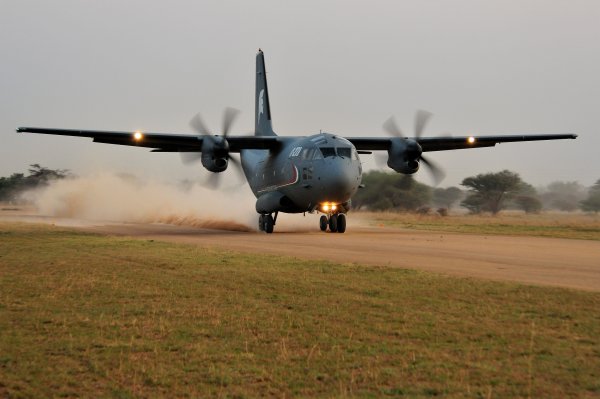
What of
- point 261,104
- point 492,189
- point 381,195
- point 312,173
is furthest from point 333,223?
point 492,189

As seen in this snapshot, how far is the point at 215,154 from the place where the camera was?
1203 inches

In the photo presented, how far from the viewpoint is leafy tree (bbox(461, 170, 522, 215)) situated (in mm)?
90438

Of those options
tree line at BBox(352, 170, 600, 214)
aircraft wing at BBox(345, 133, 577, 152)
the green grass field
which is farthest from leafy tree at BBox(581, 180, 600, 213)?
the green grass field

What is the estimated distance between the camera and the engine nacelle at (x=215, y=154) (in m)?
30.5

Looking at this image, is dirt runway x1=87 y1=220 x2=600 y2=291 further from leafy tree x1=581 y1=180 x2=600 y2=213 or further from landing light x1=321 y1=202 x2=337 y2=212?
leafy tree x1=581 y1=180 x2=600 y2=213

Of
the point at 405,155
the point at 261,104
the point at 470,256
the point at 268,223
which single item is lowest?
the point at 470,256

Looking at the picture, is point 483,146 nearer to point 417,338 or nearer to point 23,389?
point 417,338

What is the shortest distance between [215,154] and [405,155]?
9750 mm

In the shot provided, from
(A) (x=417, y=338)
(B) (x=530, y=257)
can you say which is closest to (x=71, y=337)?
(A) (x=417, y=338)

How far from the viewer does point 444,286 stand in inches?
482

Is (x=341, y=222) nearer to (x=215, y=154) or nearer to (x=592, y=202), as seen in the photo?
(x=215, y=154)

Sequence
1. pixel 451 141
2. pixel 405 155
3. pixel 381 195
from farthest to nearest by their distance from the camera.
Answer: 1. pixel 381 195
2. pixel 451 141
3. pixel 405 155

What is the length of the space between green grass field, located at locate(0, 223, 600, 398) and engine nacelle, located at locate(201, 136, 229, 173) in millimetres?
16621

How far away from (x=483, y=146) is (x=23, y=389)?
34560 millimetres
